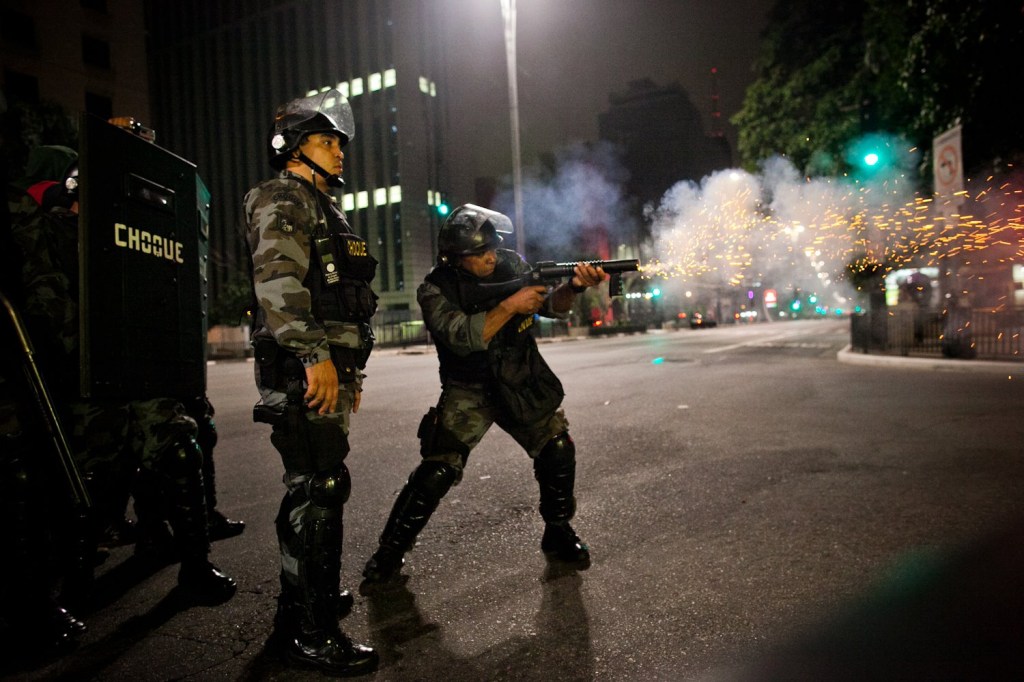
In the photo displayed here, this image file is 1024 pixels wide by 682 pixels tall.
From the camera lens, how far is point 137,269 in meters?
2.51

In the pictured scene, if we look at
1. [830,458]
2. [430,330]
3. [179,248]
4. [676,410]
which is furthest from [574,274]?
[676,410]

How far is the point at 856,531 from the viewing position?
3.04 metres

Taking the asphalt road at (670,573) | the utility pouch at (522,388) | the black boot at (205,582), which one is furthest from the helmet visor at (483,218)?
the black boot at (205,582)

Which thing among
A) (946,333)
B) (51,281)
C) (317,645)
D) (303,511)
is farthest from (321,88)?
(317,645)

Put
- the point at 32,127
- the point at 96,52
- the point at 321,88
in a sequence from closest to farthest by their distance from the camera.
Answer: the point at 32,127 → the point at 96,52 → the point at 321,88

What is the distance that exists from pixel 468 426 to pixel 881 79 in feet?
55.1

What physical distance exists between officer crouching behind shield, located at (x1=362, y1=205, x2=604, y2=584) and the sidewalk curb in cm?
1003

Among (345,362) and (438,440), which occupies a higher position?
(345,362)

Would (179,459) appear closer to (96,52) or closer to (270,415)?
(270,415)

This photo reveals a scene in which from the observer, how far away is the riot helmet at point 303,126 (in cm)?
228

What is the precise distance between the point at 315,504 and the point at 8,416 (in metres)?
1.22

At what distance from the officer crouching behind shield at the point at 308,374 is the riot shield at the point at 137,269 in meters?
0.66

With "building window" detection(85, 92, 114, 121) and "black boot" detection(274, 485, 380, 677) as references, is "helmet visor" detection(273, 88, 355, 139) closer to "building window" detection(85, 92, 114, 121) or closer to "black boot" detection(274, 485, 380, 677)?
"black boot" detection(274, 485, 380, 677)

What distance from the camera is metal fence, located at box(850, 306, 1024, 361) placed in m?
11.9
